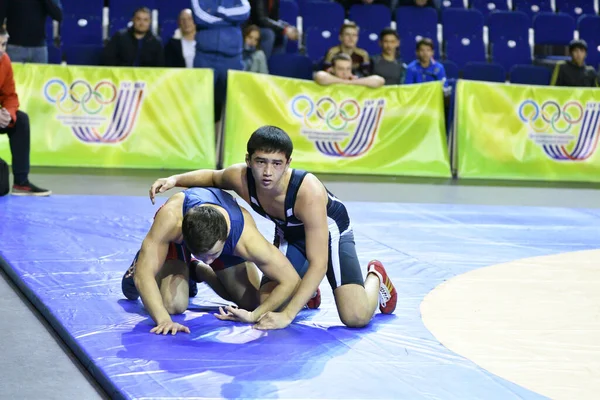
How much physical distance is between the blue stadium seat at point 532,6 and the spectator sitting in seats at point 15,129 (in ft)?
25.1

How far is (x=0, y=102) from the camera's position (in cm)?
796

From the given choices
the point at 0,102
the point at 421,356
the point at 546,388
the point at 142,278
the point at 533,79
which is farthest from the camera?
the point at 533,79

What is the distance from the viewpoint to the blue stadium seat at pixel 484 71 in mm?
11664

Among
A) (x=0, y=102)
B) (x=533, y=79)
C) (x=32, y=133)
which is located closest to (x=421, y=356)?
(x=0, y=102)

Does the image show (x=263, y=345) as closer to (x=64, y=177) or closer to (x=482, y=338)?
(x=482, y=338)

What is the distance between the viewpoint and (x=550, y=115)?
10.3 metres

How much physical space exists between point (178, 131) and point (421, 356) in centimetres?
620

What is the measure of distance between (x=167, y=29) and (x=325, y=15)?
190 cm

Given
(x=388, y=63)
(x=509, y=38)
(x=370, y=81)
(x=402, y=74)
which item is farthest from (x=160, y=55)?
(x=509, y=38)

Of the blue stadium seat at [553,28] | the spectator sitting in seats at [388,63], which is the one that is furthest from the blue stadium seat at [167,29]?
the blue stadium seat at [553,28]

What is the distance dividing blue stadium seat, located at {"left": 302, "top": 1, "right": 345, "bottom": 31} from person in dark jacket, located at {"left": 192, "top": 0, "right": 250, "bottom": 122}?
81.4 inches

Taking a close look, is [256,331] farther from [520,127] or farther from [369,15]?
[369,15]

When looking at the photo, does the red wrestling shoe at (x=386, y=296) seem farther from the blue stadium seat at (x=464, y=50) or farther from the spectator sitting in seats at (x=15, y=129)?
the blue stadium seat at (x=464, y=50)

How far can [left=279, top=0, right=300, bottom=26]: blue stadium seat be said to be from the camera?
39.2 feet
